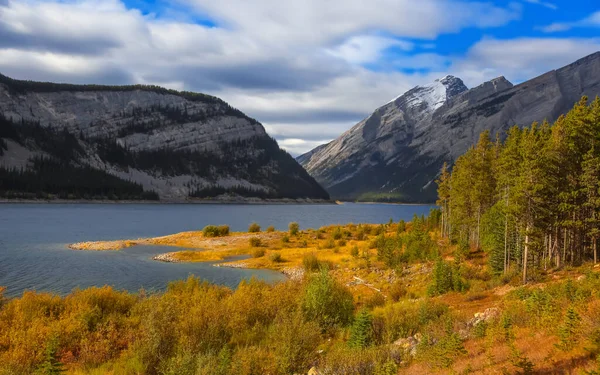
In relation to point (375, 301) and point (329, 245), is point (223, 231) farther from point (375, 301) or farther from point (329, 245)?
point (375, 301)

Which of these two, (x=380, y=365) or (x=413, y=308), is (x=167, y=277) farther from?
(x=380, y=365)

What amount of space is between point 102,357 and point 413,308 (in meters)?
13.2

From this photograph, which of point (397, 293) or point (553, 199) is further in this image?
point (553, 199)

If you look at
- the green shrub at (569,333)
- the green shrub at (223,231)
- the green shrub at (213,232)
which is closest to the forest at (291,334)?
the green shrub at (569,333)

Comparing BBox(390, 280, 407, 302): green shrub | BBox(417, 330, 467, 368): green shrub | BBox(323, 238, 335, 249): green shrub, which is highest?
BBox(417, 330, 467, 368): green shrub

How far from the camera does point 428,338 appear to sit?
13242 mm

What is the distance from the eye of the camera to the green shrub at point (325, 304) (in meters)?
18.2

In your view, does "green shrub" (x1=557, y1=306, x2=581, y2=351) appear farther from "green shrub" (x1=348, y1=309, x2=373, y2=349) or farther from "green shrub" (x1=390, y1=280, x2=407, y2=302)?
"green shrub" (x1=390, y1=280, x2=407, y2=302)

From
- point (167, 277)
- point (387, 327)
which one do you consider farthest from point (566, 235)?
point (167, 277)

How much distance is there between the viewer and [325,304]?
61.5 feet

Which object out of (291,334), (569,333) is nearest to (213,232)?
(291,334)

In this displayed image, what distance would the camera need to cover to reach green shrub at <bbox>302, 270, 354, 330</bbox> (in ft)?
59.6

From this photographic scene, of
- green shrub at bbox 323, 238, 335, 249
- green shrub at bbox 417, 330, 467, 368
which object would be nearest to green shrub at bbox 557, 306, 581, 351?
green shrub at bbox 417, 330, 467, 368

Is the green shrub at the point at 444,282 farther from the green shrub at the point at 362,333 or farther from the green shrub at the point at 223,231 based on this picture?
the green shrub at the point at 223,231
